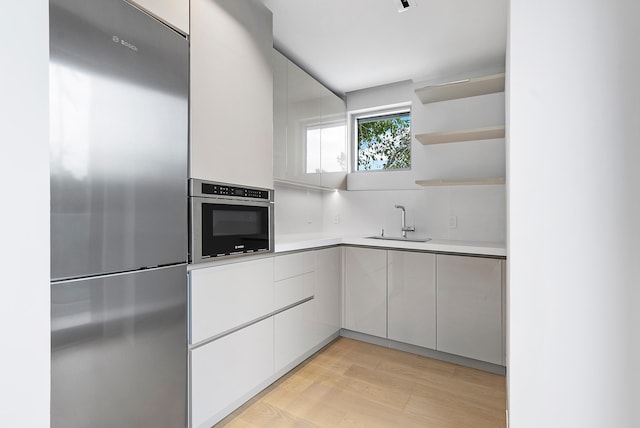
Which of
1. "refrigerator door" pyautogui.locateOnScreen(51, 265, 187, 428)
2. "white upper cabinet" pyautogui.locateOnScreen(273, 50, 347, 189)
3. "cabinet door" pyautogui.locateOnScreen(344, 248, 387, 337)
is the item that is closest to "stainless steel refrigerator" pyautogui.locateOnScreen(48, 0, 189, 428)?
"refrigerator door" pyautogui.locateOnScreen(51, 265, 187, 428)

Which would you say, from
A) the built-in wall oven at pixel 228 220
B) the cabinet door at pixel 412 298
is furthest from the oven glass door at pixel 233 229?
the cabinet door at pixel 412 298

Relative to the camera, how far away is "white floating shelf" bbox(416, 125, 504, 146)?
2570mm

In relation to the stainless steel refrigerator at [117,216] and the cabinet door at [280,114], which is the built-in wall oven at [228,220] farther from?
Answer: the cabinet door at [280,114]

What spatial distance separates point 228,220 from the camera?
1.78 metres

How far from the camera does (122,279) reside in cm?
127

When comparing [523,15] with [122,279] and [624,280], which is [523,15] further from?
[122,279]

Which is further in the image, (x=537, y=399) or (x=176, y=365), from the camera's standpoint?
(x=176, y=365)

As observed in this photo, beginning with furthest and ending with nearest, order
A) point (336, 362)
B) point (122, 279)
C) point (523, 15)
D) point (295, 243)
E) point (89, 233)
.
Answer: point (336, 362), point (295, 243), point (122, 279), point (89, 233), point (523, 15)

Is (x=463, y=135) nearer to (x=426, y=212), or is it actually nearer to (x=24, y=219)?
(x=426, y=212)

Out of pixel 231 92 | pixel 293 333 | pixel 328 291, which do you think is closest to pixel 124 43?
pixel 231 92

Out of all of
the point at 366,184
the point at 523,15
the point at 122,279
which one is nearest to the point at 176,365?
the point at 122,279

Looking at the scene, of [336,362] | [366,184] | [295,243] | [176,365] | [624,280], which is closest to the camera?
[624,280]

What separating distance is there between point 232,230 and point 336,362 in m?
1.49

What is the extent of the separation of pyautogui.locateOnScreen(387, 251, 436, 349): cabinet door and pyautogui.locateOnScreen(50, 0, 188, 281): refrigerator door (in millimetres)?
1836
